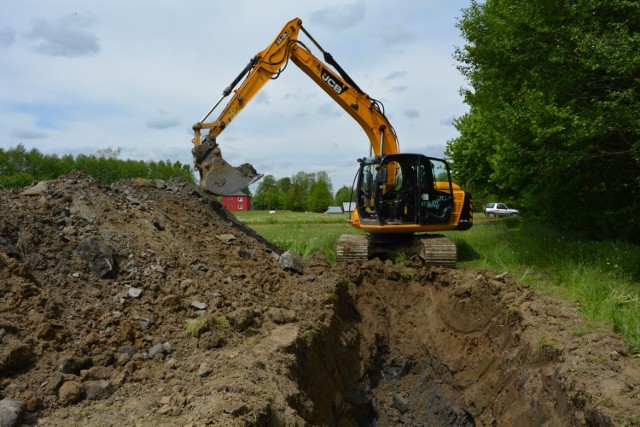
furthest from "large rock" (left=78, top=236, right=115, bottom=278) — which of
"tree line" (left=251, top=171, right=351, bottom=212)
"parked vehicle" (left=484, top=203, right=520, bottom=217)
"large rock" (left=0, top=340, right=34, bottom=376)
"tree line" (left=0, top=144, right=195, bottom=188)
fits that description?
"tree line" (left=251, top=171, right=351, bottom=212)

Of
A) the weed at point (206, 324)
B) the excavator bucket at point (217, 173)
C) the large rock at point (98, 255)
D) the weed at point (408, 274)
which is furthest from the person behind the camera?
the weed at point (408, 274)

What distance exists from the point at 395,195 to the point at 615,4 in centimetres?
504

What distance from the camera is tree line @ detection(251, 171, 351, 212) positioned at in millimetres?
74062

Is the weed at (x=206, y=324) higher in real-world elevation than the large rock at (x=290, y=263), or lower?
lower

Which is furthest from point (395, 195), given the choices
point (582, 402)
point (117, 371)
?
point (117, 371)

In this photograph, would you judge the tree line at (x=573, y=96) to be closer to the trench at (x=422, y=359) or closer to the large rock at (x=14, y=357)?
the trench at (x=422, y=359)

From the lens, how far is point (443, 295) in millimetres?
9688

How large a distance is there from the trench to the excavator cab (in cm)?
128

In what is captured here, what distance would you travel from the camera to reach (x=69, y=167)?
4306 centimetres

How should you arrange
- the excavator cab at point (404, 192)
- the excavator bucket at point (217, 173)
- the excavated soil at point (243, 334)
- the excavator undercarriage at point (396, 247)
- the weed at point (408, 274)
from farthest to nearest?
the excavator cab at point (404, 192), the excavator undercarriage at point (396, 247), the weed at point (408, 274), the excavator bucket at point (217, 173), the excavated soil at point (243, 334)

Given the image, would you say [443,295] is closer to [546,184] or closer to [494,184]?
[546,184]

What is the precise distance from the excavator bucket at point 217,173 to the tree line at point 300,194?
57827 mm

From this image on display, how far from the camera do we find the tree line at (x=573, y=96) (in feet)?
27.7

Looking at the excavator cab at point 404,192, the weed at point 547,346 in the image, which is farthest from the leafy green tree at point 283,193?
the weed at point 547,346
